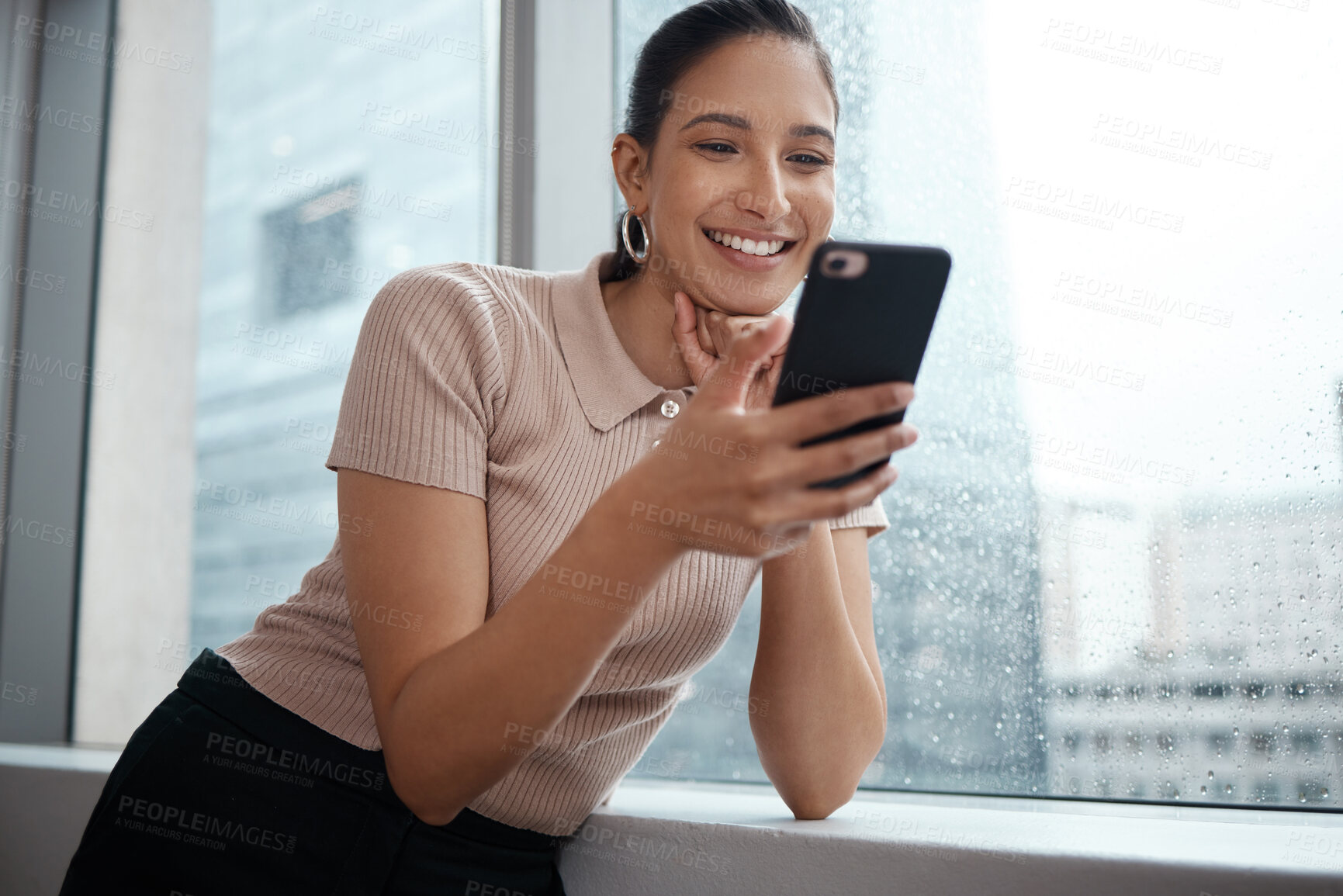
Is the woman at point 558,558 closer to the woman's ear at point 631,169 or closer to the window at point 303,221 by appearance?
the woman's ear at point 631,169

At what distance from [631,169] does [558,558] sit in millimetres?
635

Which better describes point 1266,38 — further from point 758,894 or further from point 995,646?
point 758,894

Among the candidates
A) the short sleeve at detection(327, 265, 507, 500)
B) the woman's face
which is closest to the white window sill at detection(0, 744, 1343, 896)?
the short sleeve at detection(327, 265, 507, 500)

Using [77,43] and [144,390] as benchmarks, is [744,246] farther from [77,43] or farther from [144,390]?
[77,43]

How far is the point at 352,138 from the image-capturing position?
2.10 metres

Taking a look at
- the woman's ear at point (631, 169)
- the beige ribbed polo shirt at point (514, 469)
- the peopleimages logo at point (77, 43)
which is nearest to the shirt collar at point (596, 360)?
the beige ribbed polo shirt at point (514, 469)

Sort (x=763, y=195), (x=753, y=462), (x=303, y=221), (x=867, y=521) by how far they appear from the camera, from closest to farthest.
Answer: (x=753, y=462), (x=763, y=195), (x=867, y=521), (x=303, y=221)

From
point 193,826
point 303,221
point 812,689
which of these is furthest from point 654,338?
point 303,221

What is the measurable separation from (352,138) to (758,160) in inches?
54.6

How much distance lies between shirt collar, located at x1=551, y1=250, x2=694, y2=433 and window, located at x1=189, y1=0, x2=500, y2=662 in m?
0.86

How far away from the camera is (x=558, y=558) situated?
69 cm

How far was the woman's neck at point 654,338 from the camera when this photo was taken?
43.8 inches

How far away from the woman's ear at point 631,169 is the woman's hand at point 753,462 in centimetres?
54

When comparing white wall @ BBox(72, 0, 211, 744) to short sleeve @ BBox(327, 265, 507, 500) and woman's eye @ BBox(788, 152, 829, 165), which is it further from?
woman's eye @ BBox(788, 152, 829, 165)
